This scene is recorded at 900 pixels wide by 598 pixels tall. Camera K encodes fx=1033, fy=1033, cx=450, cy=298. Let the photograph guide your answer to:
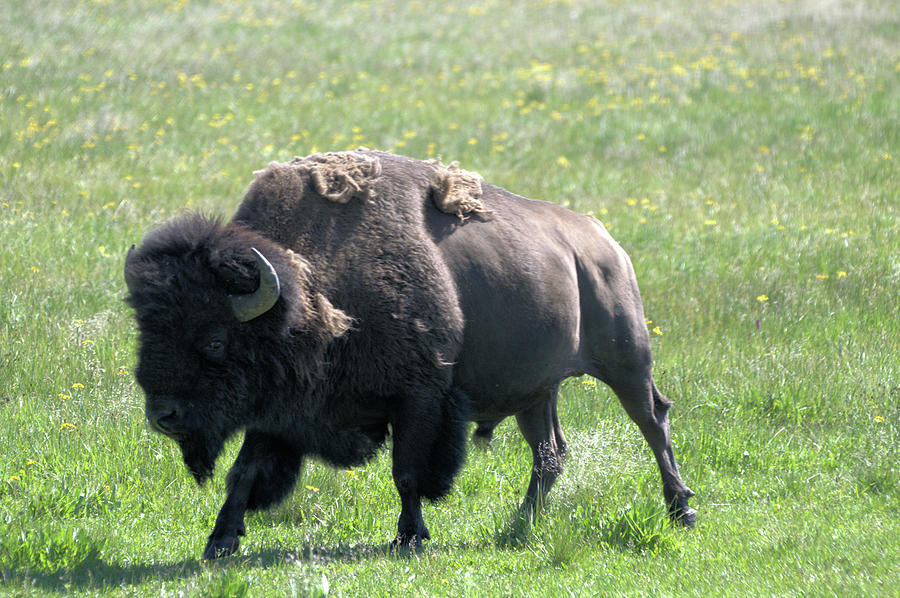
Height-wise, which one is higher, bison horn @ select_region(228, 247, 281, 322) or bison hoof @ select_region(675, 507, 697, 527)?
bison horn @ select_region(228, 247, 281, 322)

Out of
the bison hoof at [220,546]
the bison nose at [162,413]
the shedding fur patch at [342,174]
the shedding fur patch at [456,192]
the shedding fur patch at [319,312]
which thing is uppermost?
the shedding fur patch at [342,174]

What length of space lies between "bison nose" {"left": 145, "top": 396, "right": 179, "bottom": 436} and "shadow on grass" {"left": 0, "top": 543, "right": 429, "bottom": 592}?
75 centimetres

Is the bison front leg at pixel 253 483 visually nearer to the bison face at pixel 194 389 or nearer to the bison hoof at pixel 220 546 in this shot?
the bison hoof at pixel 220 546

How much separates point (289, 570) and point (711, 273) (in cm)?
723

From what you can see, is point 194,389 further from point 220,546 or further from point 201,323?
point 220,546

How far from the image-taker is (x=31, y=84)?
1744 cm

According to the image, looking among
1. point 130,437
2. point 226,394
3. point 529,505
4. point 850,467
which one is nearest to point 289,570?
point 226,394

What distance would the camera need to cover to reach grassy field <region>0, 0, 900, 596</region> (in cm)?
575

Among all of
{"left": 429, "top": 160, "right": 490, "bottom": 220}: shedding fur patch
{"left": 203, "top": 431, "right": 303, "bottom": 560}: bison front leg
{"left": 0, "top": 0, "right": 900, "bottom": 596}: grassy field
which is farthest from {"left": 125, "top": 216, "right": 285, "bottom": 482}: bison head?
{"left": 429, "top": 160, "right": 490, "bottom": 220}: shedding fur patch

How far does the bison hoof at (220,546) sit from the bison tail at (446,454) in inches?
43.7

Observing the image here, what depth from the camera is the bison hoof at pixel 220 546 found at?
5.79 meters

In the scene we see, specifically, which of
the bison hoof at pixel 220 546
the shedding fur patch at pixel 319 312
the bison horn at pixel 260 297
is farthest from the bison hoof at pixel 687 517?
the bison horn at pixel 260 297

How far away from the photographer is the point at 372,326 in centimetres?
596

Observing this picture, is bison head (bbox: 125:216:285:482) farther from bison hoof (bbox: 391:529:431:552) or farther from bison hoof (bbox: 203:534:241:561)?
bison hoof (bbox: 391:529:431:552)
